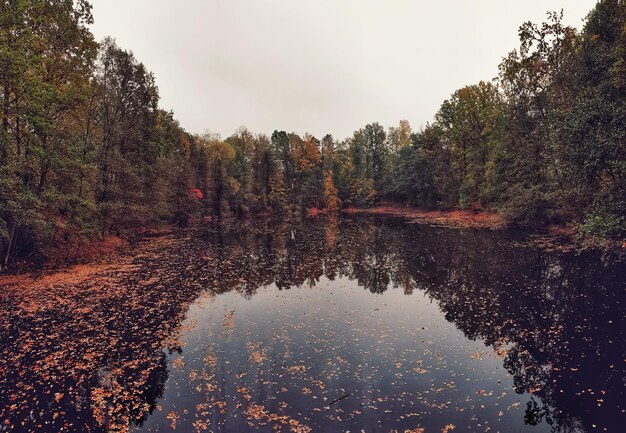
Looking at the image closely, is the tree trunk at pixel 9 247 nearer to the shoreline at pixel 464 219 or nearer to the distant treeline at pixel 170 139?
the distant treeline at pixel 170 139

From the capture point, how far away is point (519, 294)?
1800cm

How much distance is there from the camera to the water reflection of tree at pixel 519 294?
32.0 ft

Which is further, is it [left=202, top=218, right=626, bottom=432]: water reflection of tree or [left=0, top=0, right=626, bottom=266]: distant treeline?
[left=0, top=0, right=626, bottom=266]: distant treeline

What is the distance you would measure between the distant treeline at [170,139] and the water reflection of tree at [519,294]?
404 cm

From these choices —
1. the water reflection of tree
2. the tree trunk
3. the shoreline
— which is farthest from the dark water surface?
the shoreline

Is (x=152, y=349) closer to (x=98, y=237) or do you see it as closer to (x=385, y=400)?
(x=385, y=400)

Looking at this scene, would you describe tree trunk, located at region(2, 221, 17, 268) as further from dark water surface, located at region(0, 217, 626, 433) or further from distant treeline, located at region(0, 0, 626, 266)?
dark water surface, located at region(0, 217, 626, 433)

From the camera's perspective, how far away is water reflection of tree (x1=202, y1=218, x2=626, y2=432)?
9.74m

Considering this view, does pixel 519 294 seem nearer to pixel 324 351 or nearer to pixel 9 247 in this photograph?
pixel 324 351

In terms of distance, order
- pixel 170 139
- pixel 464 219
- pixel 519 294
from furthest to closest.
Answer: pixel 170 139 < pixel 464 219 < pixel 519 294

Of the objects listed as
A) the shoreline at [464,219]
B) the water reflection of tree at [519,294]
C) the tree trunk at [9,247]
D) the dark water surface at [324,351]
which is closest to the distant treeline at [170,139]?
the tree trunk at [9,247]

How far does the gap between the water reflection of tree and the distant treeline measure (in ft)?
13.3

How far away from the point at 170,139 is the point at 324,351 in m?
59.4

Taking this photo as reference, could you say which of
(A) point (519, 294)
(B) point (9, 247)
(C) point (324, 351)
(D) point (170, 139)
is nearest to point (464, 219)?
(A) point (519, 294)
